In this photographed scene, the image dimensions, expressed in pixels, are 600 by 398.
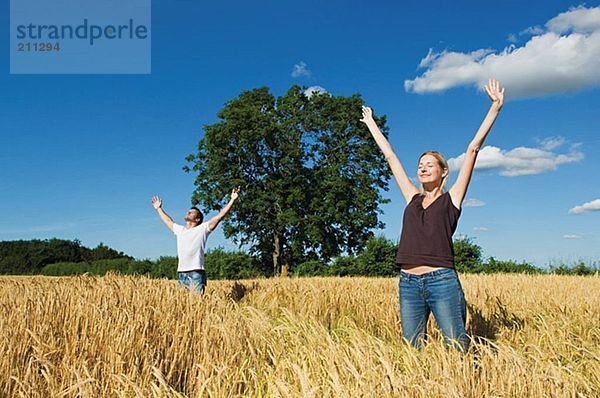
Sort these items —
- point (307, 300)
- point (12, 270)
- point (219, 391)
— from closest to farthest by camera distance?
point (219, 391) → point (307, 300) → point (12, 270)

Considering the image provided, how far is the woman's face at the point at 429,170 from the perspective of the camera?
402 centimetres

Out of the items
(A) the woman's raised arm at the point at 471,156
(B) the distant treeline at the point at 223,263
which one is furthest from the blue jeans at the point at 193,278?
(B) the distant treeline at the point at 223,263

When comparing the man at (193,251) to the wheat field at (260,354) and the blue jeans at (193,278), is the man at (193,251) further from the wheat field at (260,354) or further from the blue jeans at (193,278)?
the wheat field at (260,354)

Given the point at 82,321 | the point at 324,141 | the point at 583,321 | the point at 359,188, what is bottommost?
the point at 583,321

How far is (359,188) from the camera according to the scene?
84.7 feet

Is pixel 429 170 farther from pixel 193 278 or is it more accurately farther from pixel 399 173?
pixel 193 278

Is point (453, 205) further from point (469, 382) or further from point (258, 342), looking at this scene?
point (258, 342)

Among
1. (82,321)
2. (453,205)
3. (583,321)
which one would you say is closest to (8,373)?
(82,321)

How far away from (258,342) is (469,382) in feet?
6.63

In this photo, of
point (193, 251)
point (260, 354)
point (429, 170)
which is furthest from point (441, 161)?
point (193, 251)

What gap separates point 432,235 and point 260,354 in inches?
66.4

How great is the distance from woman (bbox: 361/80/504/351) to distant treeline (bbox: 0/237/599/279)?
14690 millimetres

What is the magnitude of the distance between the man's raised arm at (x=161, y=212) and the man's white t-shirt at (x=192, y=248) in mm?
567

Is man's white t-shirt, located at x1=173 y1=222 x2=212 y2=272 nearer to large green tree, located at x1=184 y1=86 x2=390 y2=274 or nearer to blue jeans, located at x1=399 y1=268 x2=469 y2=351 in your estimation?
blue jeans, located at x1=399 y1=268 x2=469 y2=351
